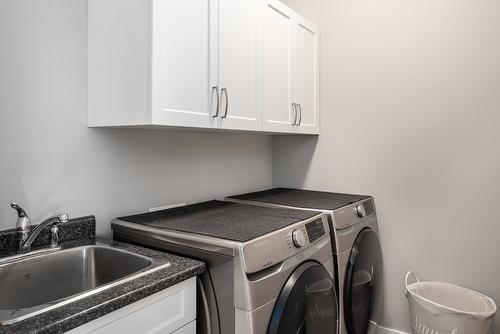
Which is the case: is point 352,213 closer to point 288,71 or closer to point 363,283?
point 363,283

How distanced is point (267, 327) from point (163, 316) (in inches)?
14.1

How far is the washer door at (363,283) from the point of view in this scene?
171 centimetres

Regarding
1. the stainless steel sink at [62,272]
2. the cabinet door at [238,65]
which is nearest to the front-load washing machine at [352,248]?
the cabinet door at [238,65]

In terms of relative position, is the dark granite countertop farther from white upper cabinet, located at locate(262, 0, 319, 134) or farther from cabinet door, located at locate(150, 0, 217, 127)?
white upper cabinet, located at locate(262, 0, 319, 134)

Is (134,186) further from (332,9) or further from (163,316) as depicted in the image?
(332,9)

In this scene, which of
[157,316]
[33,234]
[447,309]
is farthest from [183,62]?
[447,309]

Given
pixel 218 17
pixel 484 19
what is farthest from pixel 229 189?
pixel 484 19

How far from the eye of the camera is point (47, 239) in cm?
129

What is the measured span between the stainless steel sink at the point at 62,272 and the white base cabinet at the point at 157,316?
88 mm

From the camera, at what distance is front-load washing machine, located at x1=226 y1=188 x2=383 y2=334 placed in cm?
168

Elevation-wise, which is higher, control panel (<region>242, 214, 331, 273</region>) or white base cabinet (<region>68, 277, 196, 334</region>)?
control panel (<region>242, 214, 331, 273</region>)

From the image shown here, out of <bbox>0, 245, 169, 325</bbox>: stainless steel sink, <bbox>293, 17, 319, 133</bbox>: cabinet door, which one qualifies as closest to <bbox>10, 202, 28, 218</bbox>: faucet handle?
<bbox>0, 245, 169, 325</bbox>: stainless steel sink

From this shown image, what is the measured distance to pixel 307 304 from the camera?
132 centimetres

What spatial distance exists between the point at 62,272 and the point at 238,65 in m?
1.20
